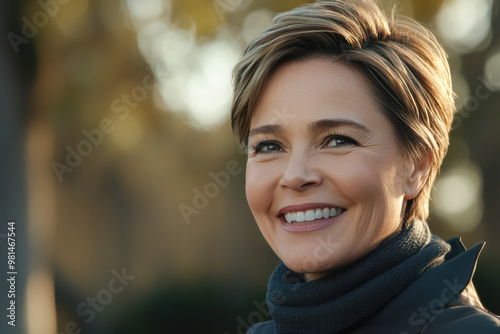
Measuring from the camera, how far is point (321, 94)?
214 centimetres

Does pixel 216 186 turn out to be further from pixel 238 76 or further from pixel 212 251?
pixel 238 76

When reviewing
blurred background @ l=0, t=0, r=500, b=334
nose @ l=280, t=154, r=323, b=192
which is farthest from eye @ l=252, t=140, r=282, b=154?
blurred background @ l=0, t=0, r=500, b=334

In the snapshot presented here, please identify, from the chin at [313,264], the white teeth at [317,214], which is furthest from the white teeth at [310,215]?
the chin at [313,264]

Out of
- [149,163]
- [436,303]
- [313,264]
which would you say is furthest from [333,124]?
[149,163]

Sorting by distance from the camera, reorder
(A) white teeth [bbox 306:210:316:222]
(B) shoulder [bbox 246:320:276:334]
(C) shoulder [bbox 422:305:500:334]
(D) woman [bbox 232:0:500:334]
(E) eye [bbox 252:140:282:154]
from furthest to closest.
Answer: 1. (B) shoulder [bbox 246:320:276:334]
2. (E) eye [bbox 252:140:282:154]
3. (A) white teeth [bbox 306:210:316:222]
4. (D) woman [bbox 232:0:500:334]
5. (C) shoulder [bbox 422:305:500:334]

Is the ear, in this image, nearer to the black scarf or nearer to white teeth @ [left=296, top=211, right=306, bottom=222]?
the black scarf

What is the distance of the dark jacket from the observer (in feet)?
6.43

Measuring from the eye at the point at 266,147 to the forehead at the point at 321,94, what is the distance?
8 cm

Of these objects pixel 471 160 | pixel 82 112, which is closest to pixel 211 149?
pixel 82 112

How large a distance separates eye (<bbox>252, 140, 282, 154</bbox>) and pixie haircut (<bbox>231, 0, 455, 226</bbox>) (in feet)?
0.52

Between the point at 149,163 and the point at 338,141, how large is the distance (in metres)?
6.67

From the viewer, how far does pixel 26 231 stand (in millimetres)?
5742

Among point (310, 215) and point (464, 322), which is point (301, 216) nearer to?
point (310, 215)

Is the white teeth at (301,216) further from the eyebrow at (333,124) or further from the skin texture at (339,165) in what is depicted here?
the eyebrow at (333,124)
